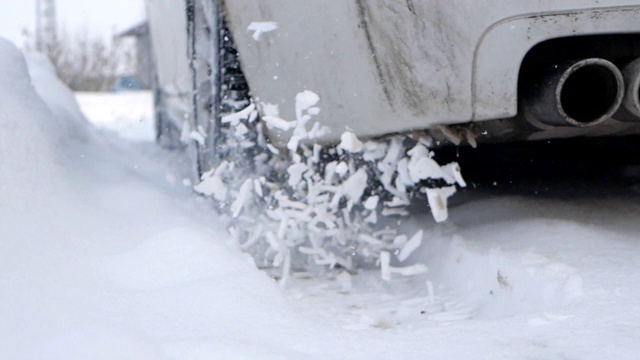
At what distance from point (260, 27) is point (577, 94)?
1017 mm

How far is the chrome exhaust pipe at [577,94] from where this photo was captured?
2520 millimetres

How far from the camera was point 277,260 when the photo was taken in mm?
3008

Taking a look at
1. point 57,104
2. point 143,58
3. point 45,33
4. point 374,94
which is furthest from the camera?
point 45,33

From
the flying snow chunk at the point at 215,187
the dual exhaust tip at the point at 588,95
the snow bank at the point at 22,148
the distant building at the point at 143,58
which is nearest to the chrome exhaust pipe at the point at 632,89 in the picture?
the dual exhaust tip at the point at 588,95

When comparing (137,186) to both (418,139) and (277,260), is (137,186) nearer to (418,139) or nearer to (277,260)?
(277,260)

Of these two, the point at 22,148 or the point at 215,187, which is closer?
the point at 22,148

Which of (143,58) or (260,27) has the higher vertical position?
(260,27)

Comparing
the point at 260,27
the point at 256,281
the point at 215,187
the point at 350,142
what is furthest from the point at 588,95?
the point at 215,187

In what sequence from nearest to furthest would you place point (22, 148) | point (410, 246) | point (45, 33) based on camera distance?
point (22, 148), point (410, 246), point (45, 33)

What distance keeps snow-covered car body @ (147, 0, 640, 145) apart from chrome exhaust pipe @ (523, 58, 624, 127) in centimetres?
4

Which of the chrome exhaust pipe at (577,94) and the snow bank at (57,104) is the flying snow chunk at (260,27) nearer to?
the chrome exhaust pipe at (577,94)

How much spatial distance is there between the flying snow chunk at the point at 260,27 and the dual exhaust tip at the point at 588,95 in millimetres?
805

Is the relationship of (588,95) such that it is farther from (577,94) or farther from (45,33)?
(45,33)

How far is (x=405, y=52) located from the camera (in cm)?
260
